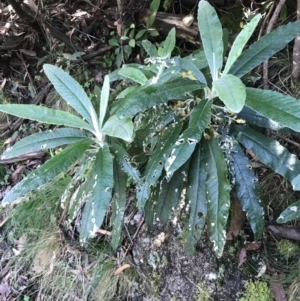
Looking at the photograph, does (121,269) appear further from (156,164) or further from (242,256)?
(156,164)

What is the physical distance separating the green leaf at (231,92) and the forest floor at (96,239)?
28.2 inches

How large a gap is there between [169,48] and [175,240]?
879mm

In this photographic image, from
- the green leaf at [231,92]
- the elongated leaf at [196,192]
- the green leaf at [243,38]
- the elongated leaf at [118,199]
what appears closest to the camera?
the green leaf at [231,92]

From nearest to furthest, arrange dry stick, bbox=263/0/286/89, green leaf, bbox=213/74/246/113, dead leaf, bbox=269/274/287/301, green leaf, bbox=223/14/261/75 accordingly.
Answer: green leaf, bbox=213/74/246/113 → green leaf, bbox=223/14/261/75 → dead leaf, bbox=269/274/287/301 → dry stick, bbox=263/0/286/89

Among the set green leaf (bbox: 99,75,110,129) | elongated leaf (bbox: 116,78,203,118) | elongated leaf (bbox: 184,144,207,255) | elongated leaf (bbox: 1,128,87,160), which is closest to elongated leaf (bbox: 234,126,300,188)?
elongated leaf (bbox: 184,144,207,255)

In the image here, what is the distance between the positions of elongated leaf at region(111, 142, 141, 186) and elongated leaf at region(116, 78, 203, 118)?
10.2 inches

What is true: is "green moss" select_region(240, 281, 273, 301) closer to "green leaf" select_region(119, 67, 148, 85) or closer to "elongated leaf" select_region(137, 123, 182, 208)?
"elongated leaf" select_region(137, 123, 182, 208)

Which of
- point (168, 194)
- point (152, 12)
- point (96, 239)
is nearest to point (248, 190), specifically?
point (168, 194)

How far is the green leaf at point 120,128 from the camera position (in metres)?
1.34

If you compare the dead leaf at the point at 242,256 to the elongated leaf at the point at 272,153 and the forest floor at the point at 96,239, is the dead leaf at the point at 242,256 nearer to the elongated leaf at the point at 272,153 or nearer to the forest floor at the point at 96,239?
the forest floor at the point at 96,239

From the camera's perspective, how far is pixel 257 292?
1.79 metres

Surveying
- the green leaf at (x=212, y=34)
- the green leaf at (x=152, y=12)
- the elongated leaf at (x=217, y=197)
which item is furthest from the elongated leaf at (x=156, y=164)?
the green leaf at (x=152, y=12)

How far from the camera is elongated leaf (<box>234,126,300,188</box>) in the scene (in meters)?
1.39

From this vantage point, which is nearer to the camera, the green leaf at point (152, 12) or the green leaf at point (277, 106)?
the green leaf at point (277, 106)
